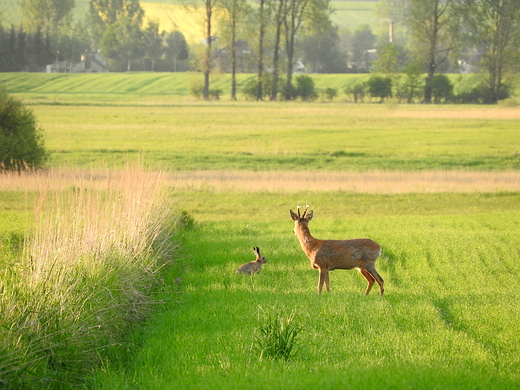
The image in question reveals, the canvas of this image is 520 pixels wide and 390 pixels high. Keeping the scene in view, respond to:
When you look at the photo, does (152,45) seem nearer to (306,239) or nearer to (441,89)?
(441,89)

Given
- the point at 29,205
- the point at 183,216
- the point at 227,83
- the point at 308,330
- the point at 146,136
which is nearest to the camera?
the point at 308,330

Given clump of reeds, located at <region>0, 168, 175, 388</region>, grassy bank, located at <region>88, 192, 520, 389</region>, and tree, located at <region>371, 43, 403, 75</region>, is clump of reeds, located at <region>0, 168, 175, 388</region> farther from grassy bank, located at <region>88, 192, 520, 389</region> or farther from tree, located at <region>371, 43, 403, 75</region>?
tree, located at <region>371, 43, 403, 75</region>

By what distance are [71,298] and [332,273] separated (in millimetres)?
6592

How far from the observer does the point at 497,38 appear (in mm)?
91438

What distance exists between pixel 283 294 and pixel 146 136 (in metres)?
35.8

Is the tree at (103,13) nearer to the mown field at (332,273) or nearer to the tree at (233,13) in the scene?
the tree at (233,13)

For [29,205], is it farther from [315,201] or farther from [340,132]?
[340,132]

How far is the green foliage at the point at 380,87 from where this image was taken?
90.6 metres

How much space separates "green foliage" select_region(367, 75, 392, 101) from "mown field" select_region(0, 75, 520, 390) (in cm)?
4407

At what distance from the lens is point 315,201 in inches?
1051

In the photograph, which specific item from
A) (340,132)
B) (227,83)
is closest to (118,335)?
(340,132)

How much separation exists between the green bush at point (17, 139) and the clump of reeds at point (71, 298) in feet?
62.5

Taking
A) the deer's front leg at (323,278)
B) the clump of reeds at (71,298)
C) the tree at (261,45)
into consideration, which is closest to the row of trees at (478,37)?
the tree at (261,45)

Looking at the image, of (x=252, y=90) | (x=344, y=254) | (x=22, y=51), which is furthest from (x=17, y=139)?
(x=252, y=90)
